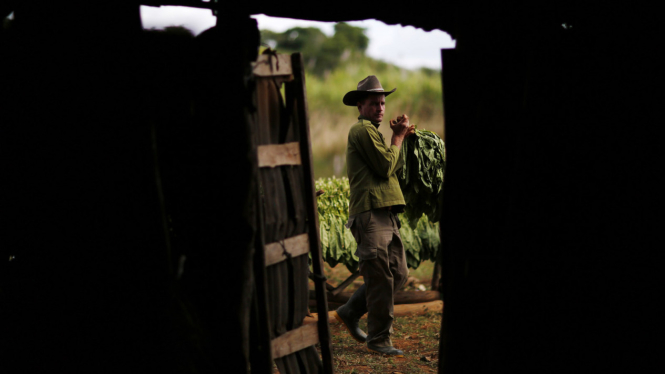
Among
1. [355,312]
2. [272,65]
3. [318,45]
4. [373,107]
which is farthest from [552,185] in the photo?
[318,45]

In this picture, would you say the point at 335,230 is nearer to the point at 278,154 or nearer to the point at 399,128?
the point at 399,128

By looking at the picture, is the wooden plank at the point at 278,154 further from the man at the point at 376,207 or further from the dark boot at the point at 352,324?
the dark boot at the point at 352,324

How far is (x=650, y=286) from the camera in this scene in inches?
122

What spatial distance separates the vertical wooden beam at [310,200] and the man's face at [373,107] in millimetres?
1945

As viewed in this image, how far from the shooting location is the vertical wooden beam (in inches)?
153

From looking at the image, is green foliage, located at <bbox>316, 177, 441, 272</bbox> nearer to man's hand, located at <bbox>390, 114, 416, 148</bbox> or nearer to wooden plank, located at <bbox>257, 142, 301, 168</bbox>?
man's hand, located at <bbox>390, 114, 416, 148</bbox>

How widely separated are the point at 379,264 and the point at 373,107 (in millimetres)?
1433

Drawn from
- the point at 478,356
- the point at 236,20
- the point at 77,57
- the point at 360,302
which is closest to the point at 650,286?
the point at 478,356

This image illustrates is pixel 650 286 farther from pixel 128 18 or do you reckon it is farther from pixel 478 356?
pixel 128 18

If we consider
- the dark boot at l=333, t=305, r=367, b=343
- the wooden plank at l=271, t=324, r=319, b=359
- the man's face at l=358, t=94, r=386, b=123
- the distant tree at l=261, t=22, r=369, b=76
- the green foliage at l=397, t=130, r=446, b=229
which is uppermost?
the distant tree at l=261, t=22, r=369, b=76

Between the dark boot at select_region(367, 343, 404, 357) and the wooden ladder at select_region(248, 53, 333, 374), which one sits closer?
the wooden ladder at select_region(248, 53, 333, 374)

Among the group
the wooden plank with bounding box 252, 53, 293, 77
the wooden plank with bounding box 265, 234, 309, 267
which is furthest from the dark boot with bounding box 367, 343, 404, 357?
the wooden plank with bounding box 252, 53, 293, 77

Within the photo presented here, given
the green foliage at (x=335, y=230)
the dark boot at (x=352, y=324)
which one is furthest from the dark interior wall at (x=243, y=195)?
the green foliage at (x=335, y=230)

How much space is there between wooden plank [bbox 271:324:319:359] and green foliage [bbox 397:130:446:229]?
7.57 feet
